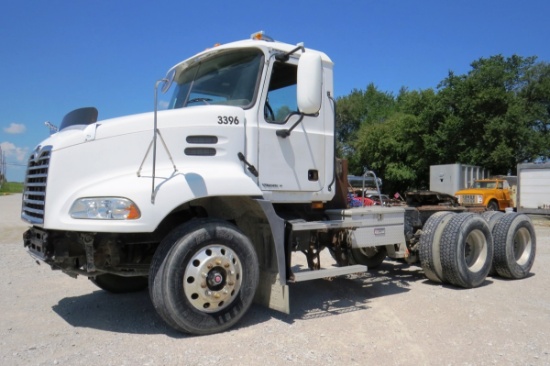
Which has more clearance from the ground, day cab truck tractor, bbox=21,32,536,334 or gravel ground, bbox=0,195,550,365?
day cab truck tractor, bbox=21,32,536,334

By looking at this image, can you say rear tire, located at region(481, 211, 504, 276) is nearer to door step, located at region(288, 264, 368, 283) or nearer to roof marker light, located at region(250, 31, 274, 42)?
door step, located at region(288, 264, 368, 283)

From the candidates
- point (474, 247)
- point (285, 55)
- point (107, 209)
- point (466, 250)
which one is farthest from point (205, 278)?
point (474, 247)

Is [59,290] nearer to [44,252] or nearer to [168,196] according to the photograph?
[44,252]

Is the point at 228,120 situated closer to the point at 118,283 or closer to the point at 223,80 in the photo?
the point at 223,80

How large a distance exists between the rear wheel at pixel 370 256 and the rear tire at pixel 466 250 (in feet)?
4.40

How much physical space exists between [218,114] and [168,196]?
1.10 metres

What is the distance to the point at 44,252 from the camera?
4.48 meters

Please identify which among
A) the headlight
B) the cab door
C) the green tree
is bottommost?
the headlight

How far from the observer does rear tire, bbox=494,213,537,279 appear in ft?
25.1

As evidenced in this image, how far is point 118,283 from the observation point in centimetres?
626

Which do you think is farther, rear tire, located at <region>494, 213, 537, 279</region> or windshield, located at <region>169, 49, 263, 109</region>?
rear tire, located at <region>494, 213, 537, 279</region>

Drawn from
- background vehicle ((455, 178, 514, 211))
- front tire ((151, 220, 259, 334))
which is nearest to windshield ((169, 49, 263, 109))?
front tire ((151, 220, 259, 334))

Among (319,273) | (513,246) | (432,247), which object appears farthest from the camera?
(513,246)

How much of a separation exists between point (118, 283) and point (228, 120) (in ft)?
9.46
